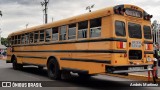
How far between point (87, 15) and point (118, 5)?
1.41 meters

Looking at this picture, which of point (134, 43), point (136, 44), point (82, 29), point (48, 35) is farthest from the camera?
point (48, 35)

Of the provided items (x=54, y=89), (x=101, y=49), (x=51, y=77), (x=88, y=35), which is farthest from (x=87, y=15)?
(x=51, y=77)

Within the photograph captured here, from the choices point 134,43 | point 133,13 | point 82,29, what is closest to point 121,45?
point 134,43

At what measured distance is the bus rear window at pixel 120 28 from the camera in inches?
395

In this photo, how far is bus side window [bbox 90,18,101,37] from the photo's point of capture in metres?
10.4

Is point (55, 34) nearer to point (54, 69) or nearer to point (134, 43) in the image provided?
point (54, 69)

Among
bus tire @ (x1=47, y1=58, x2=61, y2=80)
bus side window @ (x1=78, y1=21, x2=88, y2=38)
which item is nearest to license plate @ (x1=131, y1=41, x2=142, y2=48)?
bus side window @ (x1=78, y1=21, x2=88, y2=38)

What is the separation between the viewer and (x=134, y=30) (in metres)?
10.8

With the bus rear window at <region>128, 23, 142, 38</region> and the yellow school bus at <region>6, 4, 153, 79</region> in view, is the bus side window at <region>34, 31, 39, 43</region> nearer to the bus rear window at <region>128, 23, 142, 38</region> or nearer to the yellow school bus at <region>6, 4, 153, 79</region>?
the yellow school bus at <region>6, 4, 153, 79</region>

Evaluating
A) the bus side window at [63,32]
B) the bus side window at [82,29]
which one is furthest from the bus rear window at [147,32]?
the bus side window at [63,32]

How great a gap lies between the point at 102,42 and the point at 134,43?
1.23 m

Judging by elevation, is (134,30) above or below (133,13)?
below

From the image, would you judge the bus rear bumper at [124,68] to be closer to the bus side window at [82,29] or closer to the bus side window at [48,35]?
the bus side window at [82,29]

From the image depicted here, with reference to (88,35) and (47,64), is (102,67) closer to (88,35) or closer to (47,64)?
(88,35)
